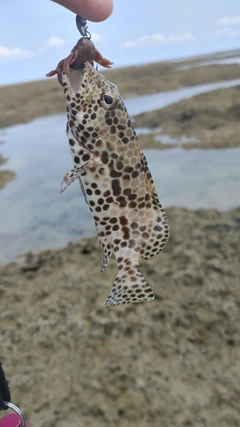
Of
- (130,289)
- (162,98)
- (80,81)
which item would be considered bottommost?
(162,98)

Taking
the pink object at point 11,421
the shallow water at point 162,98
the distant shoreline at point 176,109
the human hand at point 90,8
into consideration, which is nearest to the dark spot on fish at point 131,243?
the pink object at point 11,421

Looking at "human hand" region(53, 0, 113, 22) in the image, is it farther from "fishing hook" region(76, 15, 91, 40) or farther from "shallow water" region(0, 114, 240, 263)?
"shallow water" region(0, 114, 240, 263)

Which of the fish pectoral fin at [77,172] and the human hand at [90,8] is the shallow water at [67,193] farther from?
the human hand at [90,8]

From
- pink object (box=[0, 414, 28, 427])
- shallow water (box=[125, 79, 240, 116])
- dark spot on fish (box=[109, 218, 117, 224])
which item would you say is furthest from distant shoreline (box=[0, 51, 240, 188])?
pink object (box=[0, 414, 28, 427])

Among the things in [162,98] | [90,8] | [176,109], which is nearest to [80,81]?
[90,8]

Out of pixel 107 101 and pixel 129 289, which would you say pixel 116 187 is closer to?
pixel 107 101

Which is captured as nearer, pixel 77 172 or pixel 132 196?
pixel 77 172

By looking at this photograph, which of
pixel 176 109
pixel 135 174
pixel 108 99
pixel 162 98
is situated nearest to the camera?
pixel 108 99

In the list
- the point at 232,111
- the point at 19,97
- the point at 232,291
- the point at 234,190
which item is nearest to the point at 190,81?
the point at 19,97
